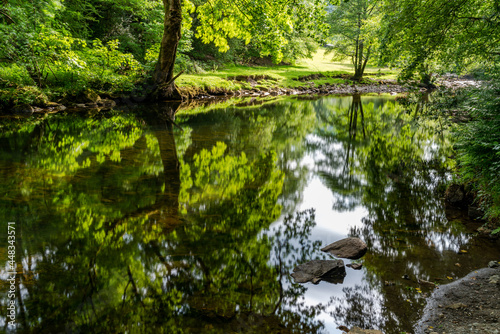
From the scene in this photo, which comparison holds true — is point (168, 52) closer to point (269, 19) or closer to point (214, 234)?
point (269, 19)

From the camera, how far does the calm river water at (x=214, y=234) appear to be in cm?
337

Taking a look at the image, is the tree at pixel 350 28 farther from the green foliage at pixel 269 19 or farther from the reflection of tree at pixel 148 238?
the reflection of tree at pixel 148 238

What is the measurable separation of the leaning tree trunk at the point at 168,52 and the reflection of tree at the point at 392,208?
977 cm

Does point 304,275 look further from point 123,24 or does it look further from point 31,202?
point 123,24

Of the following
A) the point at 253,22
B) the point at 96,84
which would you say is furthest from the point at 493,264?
the point at 96,84

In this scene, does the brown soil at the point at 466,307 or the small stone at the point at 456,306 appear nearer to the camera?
the brown soil at the point at 466,307

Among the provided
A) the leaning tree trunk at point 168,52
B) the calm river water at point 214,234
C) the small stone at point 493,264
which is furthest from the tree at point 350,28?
the small stone at point 493,264

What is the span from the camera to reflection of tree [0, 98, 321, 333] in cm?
331

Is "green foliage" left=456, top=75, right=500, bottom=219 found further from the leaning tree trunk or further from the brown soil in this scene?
the leaning tree trunk

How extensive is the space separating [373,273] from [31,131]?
1231 centimetres

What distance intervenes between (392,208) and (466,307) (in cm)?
305

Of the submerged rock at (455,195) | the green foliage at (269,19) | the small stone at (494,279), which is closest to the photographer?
the small stone at (494,279)

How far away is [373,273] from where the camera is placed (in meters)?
4.17

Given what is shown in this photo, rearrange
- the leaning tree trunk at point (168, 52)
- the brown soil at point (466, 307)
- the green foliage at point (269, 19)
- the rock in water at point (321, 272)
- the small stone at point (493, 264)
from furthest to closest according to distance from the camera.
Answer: the leaning tree trunk at point (168, 52) < the green foliage at point (269, 19) < the small stone at point (493, 264) < the rock in water at point (321, 272) < the brown soil at point (466, 307)
